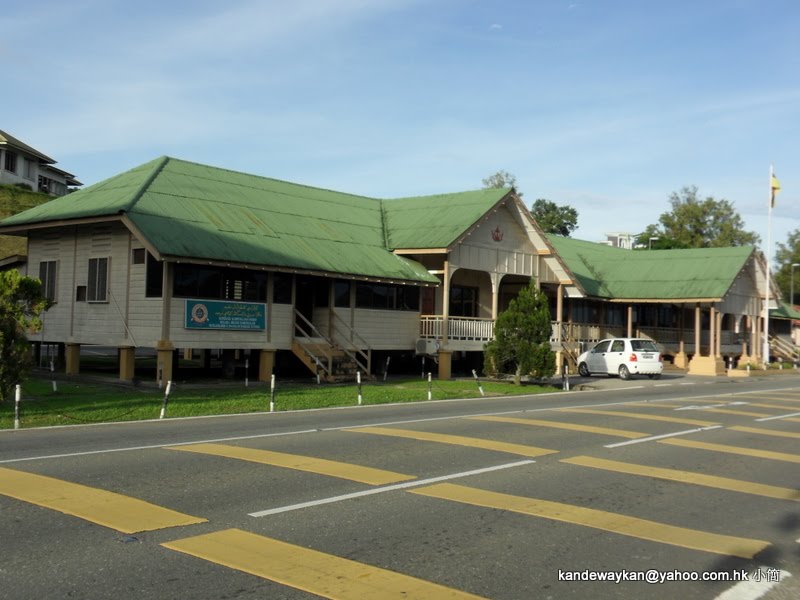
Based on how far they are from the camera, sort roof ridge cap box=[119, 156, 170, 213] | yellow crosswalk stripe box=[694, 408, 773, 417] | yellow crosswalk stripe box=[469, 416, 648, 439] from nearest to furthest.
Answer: yellow crosswalk stripe box=[469, 416, 648, 439]
yellow crosswalk stripe box=[694, 408, 773, 417]
roof ridge cap box=[119, 156, 170, 213]

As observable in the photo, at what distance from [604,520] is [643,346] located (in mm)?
28541

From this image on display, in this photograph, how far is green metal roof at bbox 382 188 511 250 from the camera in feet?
105

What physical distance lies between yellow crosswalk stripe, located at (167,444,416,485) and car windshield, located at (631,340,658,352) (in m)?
26.0

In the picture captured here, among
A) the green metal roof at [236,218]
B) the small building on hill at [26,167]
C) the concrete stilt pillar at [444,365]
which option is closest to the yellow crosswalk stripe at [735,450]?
the green metal roof at [236,218]

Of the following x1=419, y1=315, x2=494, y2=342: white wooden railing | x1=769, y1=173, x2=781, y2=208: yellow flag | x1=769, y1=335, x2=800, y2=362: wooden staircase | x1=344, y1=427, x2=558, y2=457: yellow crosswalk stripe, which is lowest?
x1=344, y1=427, x2=558, y2=457: yellow crosswalk stripe

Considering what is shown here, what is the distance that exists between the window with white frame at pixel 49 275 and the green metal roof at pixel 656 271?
24.2m

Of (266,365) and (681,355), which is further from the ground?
(681,355)

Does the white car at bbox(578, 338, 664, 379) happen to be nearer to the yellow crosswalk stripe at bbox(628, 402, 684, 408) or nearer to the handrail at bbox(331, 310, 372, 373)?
the handrail at bbox(331, 310, 372, 373)

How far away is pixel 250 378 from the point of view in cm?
2867

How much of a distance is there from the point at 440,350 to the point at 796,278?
97955 mm

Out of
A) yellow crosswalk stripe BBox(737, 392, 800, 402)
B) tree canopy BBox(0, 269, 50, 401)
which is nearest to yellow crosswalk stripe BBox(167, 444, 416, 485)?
tree canopy BBox(0, 269, 50, 401)

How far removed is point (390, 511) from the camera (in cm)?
835

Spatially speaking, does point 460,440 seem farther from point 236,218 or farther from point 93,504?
point 236,218

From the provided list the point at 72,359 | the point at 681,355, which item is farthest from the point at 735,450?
the point at 681,355
